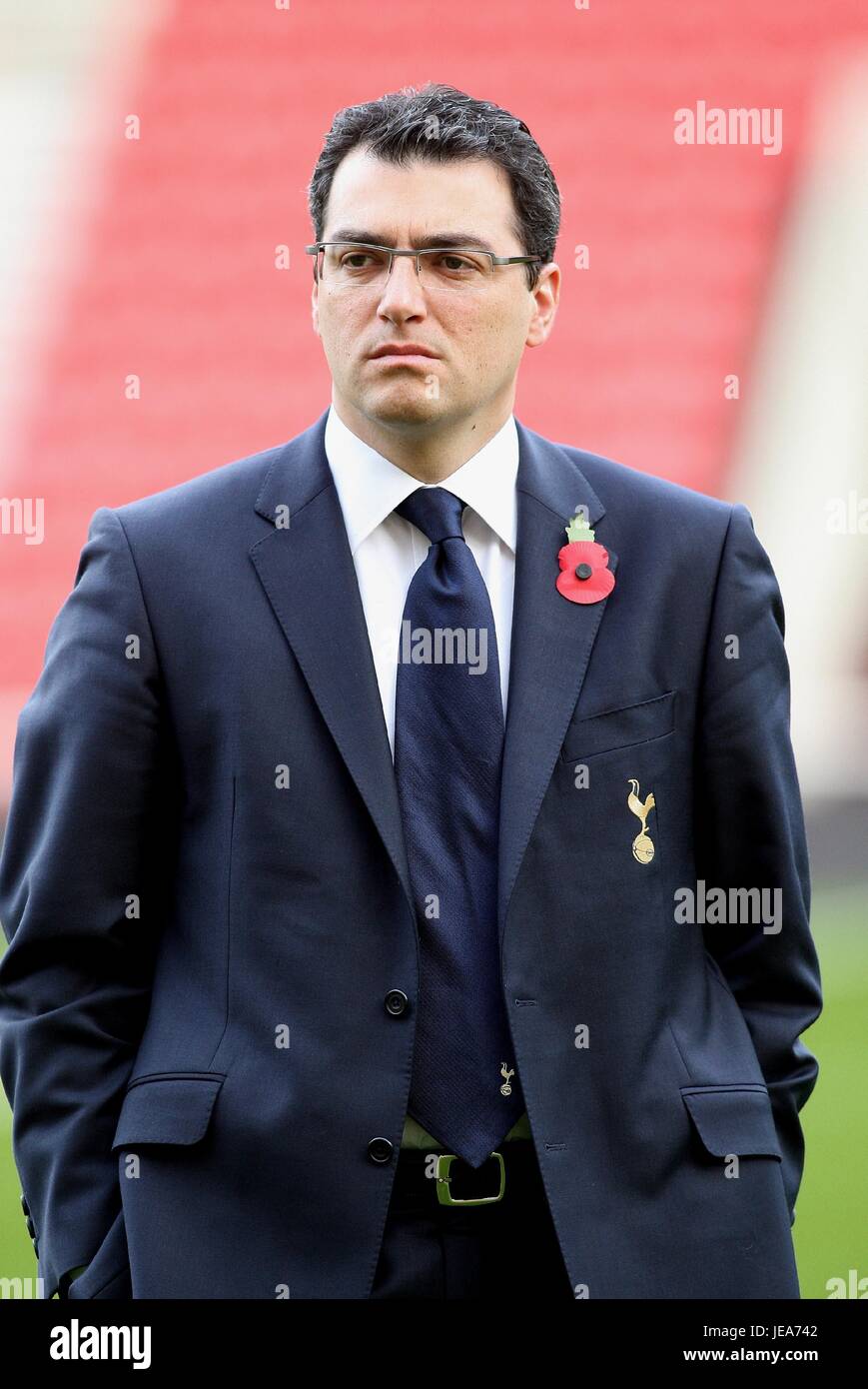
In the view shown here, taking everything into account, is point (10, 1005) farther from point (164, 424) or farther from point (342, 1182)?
point (164, 424)

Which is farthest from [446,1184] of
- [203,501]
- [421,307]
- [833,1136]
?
[833,1136]

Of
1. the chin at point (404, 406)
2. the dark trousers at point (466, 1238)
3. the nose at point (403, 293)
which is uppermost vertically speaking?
the nose at point (403, 293)

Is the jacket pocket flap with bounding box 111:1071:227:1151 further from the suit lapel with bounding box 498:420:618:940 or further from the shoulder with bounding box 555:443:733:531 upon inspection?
the shoulder with bounding box 555:443:733:531

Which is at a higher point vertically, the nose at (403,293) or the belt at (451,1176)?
the nose at (403,293)

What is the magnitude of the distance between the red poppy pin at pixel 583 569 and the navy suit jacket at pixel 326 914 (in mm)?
14

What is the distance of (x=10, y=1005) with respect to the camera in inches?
72.1

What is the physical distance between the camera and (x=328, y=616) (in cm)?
179

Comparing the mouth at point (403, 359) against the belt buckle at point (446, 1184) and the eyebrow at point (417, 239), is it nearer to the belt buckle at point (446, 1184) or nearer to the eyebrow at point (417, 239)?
the eyebrow at point (417, 239)

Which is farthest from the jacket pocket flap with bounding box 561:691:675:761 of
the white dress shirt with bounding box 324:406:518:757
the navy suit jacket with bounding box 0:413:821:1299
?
the white dress shirt with bounding box 324:406:518:757

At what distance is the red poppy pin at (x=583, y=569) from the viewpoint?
6.07 ft

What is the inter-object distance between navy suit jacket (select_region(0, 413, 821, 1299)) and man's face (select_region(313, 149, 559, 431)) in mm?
151

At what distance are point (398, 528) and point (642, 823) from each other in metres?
0.43

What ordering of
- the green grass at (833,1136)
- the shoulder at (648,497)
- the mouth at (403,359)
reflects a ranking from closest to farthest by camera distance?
the mouth at (403,359) < the shoulder at (648,497) < the green grass at (833,1136)

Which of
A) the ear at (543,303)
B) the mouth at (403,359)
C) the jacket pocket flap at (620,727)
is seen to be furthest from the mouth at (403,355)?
the jacket pocket flap at (620,727)
